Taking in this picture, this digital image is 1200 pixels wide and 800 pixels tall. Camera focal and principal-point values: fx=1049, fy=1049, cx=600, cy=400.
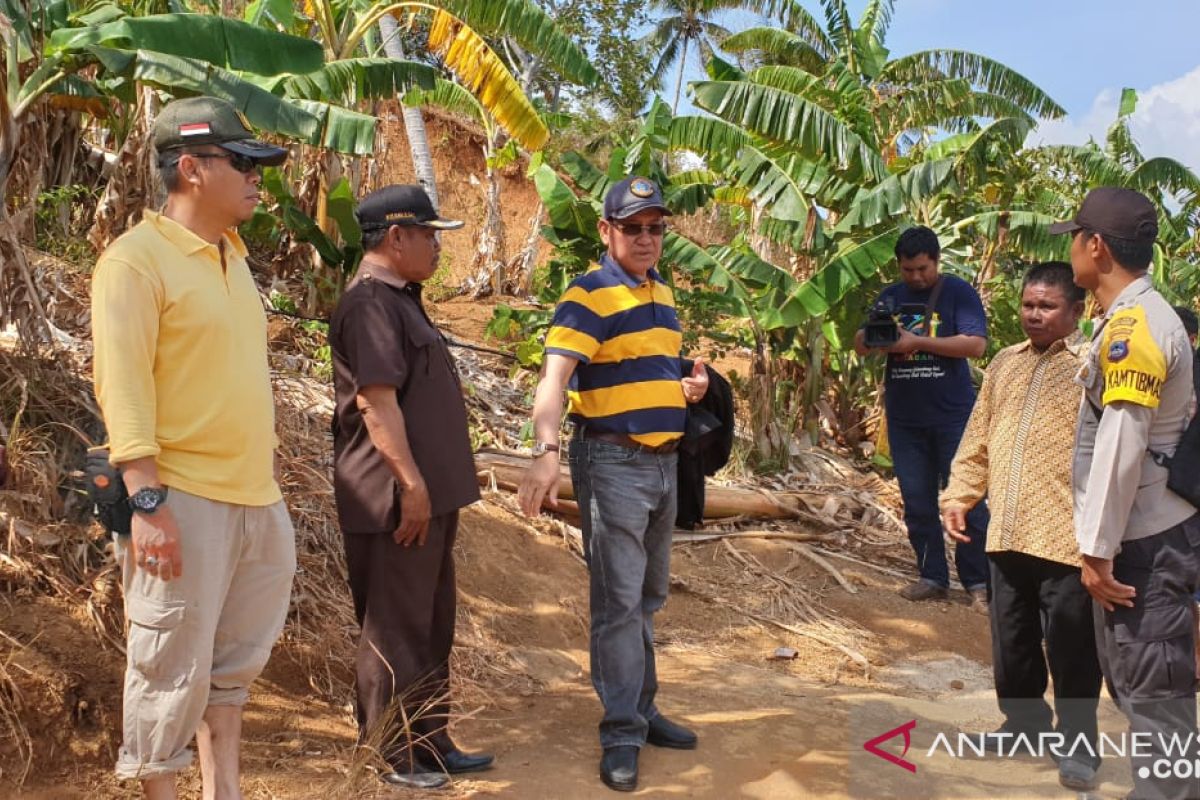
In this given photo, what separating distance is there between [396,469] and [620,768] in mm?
1291

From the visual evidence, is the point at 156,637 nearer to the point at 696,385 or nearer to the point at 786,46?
the point at 696,385

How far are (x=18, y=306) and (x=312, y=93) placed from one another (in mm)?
3986

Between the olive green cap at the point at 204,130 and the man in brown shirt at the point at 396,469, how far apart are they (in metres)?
0.68

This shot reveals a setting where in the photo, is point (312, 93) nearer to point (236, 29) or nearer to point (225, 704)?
point (236, 29)

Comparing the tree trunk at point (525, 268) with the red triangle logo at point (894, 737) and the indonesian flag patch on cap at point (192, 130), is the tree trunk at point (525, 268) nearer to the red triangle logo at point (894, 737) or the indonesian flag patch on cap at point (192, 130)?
the red triangle logo at point (894, 737)

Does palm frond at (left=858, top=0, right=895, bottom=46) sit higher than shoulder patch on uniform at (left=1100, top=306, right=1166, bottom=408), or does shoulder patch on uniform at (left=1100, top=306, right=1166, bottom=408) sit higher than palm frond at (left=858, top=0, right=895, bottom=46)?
palm frond at (left=858, top=0, right=895, bottom=46)

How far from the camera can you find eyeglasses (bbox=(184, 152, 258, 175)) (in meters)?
2.76

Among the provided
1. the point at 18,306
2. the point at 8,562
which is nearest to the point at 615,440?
the point at 8,562

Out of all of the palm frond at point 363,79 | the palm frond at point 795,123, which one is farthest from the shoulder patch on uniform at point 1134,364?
the palm frond at point 795,123

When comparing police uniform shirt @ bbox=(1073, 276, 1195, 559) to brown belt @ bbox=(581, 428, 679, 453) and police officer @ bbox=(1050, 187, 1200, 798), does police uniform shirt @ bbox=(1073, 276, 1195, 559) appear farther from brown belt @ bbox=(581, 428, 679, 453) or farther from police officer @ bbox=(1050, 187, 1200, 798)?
brown belt @ bbox=(581, 428, 679, 453)

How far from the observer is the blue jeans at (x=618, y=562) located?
144 inches

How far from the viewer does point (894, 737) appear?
14.1ft

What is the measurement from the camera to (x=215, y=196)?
2.79 m

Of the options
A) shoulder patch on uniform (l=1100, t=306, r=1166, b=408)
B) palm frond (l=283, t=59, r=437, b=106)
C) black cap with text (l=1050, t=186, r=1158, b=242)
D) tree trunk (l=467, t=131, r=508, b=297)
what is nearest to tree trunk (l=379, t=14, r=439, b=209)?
tree trunk (l=467, t=131, r=508, b=297)
